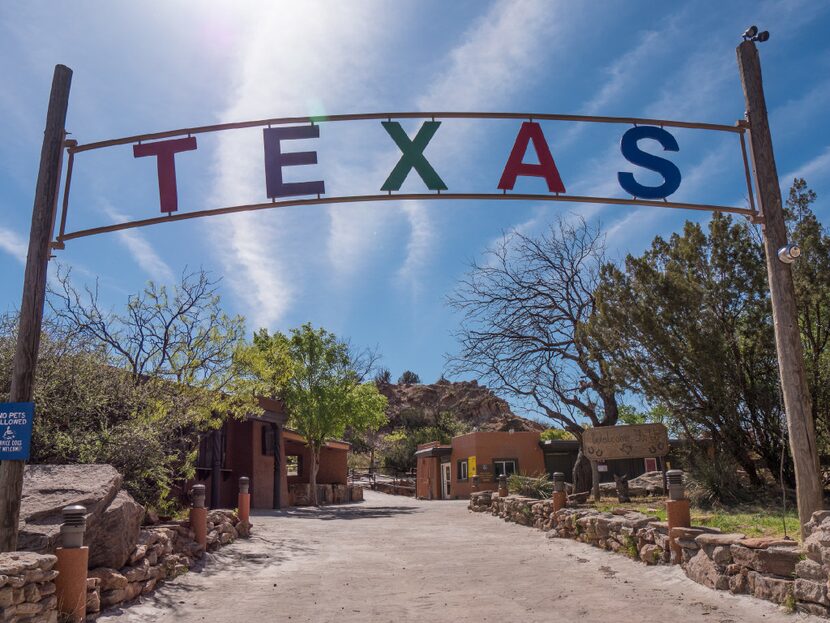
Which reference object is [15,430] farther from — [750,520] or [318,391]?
[318,391]

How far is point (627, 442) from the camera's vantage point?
16.3 meters

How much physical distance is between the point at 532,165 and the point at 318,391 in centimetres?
2151

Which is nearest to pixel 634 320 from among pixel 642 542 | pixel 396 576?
pixel 642 542

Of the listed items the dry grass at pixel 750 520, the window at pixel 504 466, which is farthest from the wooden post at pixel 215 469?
the window at pixel 504 466

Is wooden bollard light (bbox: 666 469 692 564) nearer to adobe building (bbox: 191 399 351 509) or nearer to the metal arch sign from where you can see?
the metal arch sign

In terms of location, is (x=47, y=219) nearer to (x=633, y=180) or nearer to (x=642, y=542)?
(x=633, y=180)

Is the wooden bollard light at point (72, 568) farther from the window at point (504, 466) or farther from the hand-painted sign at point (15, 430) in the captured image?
the window at point (504, 466)

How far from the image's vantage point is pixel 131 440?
9.04 meters

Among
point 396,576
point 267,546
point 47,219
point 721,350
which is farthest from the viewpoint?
point 721,350

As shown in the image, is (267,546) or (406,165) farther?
(267,546)

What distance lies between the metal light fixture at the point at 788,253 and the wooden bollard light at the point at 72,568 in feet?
26.4

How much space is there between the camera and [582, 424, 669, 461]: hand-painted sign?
627 inches

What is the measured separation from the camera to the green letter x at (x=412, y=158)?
26.6ft

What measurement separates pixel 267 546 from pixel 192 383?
13.3ft
